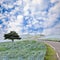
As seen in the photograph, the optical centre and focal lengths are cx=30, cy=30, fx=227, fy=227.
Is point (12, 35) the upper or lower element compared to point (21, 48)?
upper

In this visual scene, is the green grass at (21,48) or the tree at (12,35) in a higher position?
the tree at (12,35)

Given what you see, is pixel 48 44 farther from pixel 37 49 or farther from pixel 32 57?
pixel 32 57

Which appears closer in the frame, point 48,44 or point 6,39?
point 6,39

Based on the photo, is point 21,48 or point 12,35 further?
point 12,35

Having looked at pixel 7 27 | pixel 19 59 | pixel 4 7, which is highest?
pixel 4 7

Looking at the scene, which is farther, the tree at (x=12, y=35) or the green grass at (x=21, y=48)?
the tree at (x=12, y=35)

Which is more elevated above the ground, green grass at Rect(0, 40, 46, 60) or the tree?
the tree

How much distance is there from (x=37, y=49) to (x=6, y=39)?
0.99 meters

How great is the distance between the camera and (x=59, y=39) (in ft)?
22.4

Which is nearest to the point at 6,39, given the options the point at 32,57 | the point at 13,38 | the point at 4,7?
the point at 13,38

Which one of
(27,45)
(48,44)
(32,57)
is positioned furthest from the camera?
(48,44)

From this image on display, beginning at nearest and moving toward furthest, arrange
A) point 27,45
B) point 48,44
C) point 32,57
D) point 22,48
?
point 32,57, point 22,48, point 27,45, point 48,44

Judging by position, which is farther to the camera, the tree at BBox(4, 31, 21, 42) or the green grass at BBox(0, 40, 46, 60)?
the tree at BBox(4, 31, 21, 42)

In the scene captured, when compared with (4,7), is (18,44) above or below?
below
